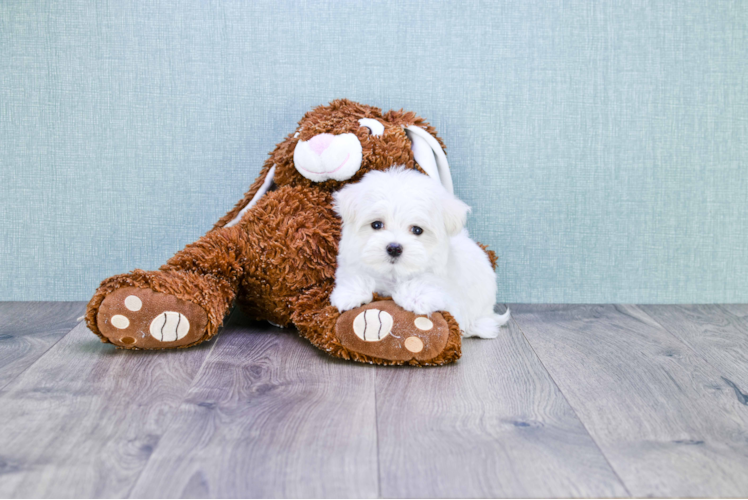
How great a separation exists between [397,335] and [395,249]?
0.17 m

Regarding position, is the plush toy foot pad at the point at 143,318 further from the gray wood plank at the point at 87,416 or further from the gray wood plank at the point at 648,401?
the gray wood plank at the point at 648,401

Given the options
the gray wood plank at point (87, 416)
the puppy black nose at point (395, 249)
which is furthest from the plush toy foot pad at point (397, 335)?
the gray wood plank at point (87, 416)

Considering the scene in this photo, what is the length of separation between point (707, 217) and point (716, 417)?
945mm

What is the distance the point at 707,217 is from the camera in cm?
189

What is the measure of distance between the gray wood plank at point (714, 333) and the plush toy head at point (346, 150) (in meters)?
0.68

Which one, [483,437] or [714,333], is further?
[714,333]

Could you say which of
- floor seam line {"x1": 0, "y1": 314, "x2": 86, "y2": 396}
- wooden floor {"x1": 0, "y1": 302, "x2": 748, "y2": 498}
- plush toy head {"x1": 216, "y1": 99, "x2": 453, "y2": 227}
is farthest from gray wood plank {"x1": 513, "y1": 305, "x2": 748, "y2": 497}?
floor seam line {"x1": 0, "y1": 314, "x2": 86, "y2": 396}

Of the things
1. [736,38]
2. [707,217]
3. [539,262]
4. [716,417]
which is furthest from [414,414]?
[736,38]

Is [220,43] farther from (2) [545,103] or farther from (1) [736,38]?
(1) [736,38]

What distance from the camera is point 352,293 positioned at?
1379 millimetres

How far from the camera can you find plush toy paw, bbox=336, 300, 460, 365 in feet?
4.28

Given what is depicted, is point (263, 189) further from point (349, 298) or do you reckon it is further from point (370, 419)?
point (370, 419)

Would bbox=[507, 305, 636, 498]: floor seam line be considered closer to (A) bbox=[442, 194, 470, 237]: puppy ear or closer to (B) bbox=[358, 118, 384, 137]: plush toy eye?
(A) bbox=[442, 194, 470, 237]: puppy ear

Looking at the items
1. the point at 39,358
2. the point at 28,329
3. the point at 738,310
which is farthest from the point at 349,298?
the point at 738,310
